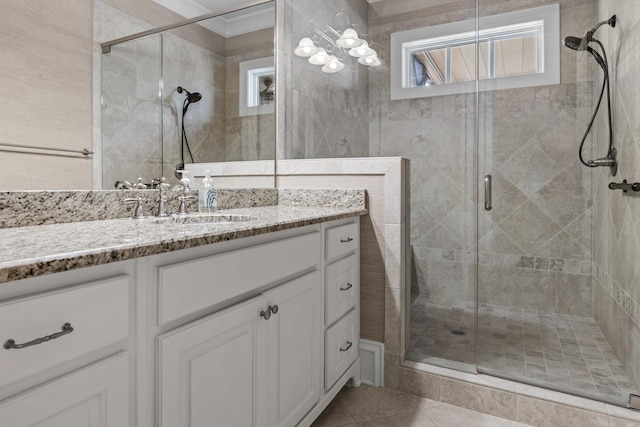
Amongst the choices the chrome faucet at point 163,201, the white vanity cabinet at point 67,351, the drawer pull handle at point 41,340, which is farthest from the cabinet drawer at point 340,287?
the drawer pull handle at point 41,340

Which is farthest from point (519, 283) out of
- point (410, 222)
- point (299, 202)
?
point (299, 202)

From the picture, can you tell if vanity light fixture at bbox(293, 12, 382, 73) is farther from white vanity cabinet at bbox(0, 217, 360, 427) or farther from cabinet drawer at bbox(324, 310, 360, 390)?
cabinet drawer at bbox(324, 310, 360, 390)

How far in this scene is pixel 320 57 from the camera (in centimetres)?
254

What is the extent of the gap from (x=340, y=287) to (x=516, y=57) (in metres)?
1.82

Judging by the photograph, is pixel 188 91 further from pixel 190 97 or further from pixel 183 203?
pixel 183 203

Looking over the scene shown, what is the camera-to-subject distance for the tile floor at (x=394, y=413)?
165 cm

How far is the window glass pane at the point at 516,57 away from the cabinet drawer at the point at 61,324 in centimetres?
243

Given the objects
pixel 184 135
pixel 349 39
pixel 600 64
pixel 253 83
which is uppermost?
pixel 349 39

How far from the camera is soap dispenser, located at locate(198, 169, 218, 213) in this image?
1.74 metres

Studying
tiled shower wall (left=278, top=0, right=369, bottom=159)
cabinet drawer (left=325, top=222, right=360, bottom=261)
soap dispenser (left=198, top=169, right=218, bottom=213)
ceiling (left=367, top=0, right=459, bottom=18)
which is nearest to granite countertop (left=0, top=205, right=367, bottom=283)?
cabinet drawer (left=325, top=222, right=360, bottom=261)

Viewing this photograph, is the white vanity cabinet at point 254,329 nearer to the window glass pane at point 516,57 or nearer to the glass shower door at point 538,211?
the glass shower door at point 538,211

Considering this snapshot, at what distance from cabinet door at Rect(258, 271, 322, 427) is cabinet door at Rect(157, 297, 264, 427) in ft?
0.23

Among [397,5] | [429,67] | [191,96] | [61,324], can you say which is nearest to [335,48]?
[397,5]

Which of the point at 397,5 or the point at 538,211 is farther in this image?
the point at 397,5
